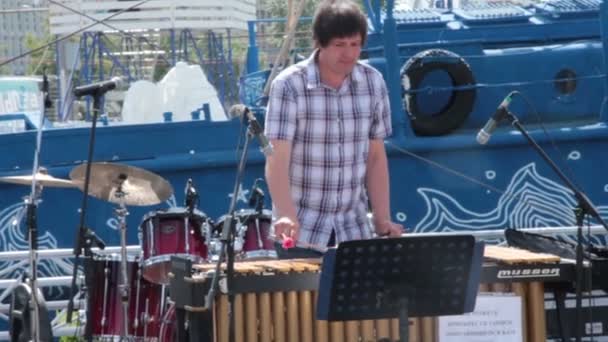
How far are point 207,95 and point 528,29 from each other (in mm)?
2819

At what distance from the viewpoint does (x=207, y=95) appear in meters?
11.3

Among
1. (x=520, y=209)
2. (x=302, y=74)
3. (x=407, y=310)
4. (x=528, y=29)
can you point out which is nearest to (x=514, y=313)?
(x=407, y=310)

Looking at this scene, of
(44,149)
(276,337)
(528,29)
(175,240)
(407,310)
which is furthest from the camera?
(528,29)

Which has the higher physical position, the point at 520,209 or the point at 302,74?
the point at 302,74

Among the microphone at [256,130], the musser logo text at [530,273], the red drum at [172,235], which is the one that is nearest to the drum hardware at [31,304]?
the red drum at [172,235]

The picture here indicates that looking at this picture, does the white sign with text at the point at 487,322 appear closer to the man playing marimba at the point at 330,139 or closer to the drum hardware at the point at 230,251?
the man playing marimba at the point at 330,139

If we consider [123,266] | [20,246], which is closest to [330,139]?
[123,266]

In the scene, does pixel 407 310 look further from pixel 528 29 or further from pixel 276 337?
pixel 528 29

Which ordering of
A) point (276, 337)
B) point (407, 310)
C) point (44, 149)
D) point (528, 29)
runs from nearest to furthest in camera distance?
point (407, 310), point (276, 337), point (44, 149), point (528, 29)

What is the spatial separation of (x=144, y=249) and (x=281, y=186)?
7.71ft

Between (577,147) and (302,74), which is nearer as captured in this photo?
(302,74)

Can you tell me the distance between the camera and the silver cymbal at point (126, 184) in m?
7.48

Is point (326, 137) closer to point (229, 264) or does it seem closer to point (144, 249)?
point (229, 264)

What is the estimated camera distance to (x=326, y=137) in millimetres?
5578
